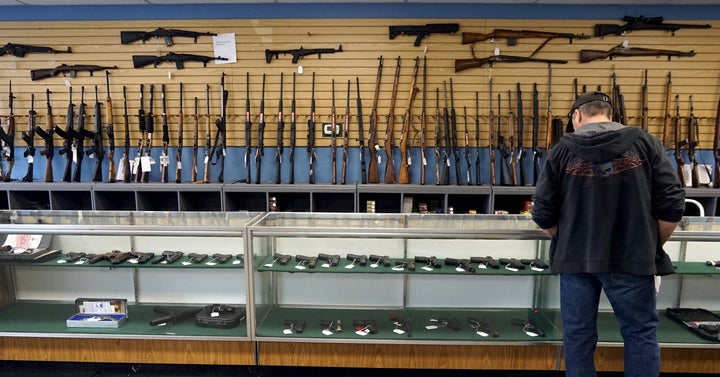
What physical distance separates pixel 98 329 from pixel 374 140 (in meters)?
3.42

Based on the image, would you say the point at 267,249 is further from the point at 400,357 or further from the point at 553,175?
the point at 553,175

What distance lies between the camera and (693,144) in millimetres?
4633

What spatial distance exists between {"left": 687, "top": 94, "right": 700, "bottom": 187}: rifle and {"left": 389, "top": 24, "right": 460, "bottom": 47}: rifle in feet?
10.4

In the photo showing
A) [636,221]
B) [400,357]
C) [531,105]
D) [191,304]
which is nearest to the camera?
[636,221]

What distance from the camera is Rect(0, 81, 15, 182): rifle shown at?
4.84 m

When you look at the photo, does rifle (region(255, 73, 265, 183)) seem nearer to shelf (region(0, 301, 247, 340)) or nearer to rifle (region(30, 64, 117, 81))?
rifle (region(30, 64, 117, 81))

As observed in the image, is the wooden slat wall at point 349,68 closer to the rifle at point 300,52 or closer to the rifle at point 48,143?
the rifle at point 300,52

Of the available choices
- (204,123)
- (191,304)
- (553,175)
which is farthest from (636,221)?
(204,123)

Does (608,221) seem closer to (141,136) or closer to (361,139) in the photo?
(361,139)

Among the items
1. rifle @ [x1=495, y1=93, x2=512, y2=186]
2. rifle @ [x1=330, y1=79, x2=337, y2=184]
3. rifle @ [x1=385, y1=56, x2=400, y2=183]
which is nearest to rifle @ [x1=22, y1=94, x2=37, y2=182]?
rifle @ [x1=330, y1=79, x2=337, y2=184]

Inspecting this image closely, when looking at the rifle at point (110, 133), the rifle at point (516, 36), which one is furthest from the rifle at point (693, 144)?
the rifle at point (110, 133)

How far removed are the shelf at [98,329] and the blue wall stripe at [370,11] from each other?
12.9 ft

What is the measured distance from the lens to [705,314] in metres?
2.33

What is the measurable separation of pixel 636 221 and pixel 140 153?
211 inches
